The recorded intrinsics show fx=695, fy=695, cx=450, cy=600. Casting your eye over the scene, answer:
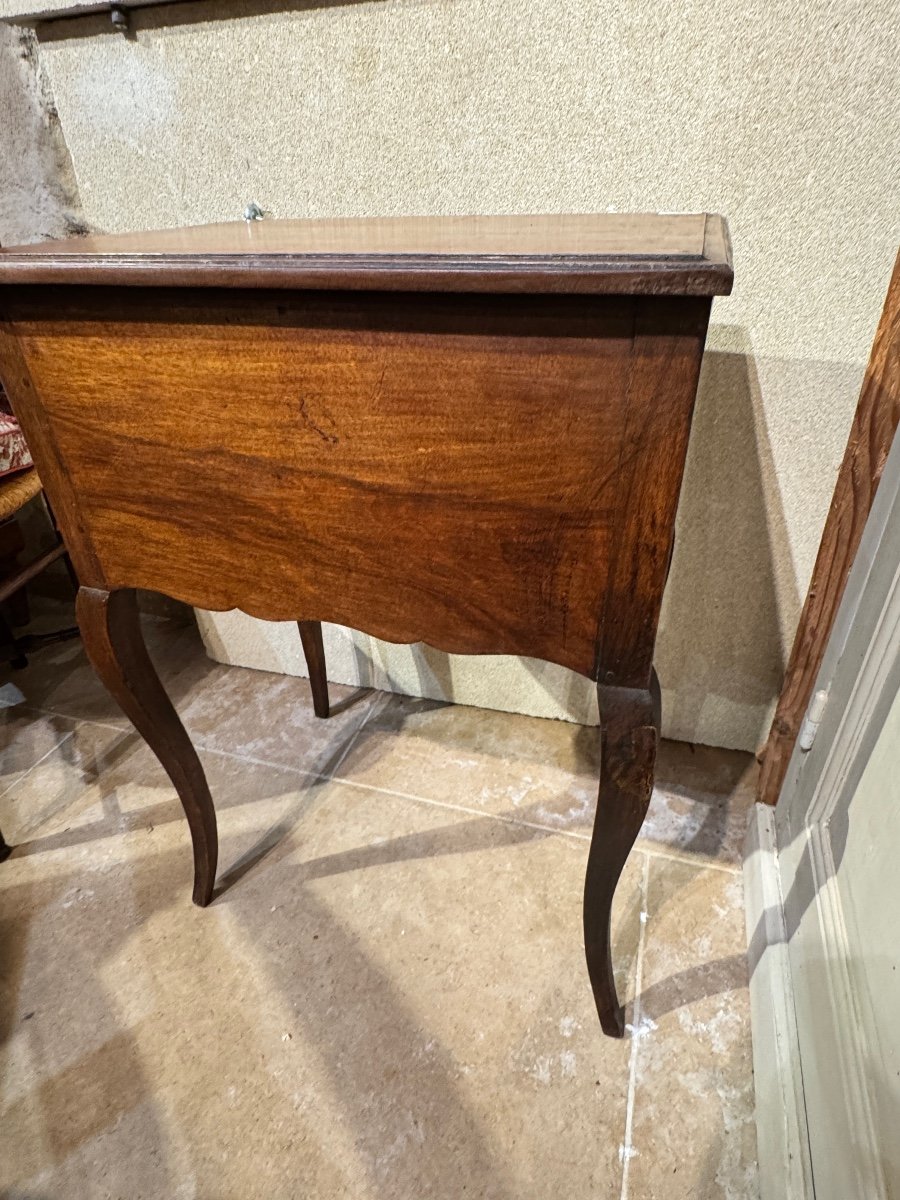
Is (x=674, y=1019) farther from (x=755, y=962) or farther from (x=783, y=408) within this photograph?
(x=783, y=408)

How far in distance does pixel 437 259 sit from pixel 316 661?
2.95 feet

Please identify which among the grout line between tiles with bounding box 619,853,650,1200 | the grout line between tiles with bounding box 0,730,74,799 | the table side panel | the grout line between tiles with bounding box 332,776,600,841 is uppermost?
the table side panel

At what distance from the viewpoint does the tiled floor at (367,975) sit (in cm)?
75

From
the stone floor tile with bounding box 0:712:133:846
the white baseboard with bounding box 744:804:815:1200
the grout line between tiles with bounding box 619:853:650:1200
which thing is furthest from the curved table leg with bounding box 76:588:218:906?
the white baseboard with bounding box 744:804:815:1200

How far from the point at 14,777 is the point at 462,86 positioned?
130 centimetres

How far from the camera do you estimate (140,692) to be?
80 centimetres

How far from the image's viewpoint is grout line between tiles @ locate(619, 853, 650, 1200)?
28.8 inches

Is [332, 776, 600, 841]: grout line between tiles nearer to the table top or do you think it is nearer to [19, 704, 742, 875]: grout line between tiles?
[19, 704, 742, 875]: grout line between tiles

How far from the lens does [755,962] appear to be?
34.5 inches

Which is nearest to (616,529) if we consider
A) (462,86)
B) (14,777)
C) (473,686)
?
(462,86)

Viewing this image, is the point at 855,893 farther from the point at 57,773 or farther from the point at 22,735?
the point at 22,735

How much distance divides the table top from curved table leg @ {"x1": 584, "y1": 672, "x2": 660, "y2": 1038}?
0.32m

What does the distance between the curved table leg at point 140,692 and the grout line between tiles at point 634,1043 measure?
0.59 metres

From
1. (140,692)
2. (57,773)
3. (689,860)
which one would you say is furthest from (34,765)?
(689,860)
